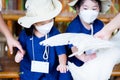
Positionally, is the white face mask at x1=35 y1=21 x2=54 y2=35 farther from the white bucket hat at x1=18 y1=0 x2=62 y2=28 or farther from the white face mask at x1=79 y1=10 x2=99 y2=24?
the white face mask at x1=79 y1=10 x2=99 y2=24

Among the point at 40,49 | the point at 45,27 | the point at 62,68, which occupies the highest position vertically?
the point at 45,27

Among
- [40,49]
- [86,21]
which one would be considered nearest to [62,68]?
[40,49]

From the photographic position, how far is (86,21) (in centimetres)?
159

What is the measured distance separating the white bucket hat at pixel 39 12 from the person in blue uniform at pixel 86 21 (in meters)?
0.13

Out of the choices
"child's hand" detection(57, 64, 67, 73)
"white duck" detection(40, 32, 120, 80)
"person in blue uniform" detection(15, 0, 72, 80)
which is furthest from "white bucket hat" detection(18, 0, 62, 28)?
"child's hand" detection(57, 64, 67, 73)

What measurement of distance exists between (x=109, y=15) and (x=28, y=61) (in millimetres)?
721

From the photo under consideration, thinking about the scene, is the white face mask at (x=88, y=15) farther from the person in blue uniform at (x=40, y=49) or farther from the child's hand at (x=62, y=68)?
the child's hand at (x=62, y=68)

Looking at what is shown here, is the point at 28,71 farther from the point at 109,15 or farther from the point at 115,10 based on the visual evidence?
the point at 115,10

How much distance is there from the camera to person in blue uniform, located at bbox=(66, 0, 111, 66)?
157 centimetres

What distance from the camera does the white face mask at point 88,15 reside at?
155cm

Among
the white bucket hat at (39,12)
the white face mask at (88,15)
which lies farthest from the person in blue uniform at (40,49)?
the white face mask at (88,15)

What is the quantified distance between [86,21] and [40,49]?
11.3 inches

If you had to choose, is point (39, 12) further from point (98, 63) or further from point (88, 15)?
point (98, 63)

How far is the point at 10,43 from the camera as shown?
1558 mm
